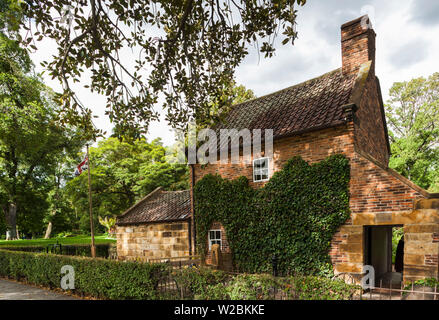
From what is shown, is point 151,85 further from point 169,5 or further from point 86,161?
point 86,161

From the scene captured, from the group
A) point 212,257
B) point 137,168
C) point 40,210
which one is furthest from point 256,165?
point 40,210

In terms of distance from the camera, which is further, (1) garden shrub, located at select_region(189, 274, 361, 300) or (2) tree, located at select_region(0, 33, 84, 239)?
(2) tree, located at select_region(0, 33, 84, 239)

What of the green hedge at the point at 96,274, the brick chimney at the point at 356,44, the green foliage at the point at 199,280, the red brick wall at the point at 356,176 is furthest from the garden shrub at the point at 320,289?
the brick chimney at the point at 356,44

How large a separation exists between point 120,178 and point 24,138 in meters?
8.92

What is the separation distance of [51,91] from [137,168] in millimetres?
11029

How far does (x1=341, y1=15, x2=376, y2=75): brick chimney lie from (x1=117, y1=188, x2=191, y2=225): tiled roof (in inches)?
414

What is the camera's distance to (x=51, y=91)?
2692cm

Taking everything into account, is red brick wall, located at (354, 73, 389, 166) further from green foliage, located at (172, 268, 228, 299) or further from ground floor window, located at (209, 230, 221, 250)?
ground floor window, located at (209, 230, 221, 250)

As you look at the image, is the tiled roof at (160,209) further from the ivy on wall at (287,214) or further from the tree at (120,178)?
the tree at (120,178)

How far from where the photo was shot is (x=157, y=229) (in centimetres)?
1586

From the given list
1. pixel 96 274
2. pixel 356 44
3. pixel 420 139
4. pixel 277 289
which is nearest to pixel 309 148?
pixel 356 44

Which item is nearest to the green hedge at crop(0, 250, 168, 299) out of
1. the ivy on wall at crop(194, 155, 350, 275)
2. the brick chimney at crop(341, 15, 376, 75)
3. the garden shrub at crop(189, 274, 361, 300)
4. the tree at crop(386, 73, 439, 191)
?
the garden shrub at crop(189, 274, 361, 300)

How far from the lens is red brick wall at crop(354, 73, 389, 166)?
10373 mm
